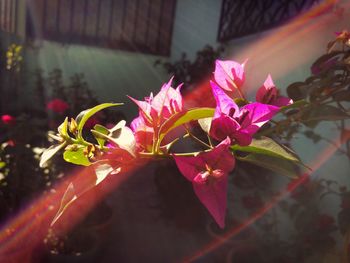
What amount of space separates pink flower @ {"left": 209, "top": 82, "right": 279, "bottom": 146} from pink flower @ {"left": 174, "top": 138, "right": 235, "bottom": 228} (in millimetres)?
18

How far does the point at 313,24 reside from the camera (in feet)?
6.03

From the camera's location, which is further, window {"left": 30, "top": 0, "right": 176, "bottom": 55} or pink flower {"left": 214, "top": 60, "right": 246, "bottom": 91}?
window {"left": 30, "top": 0, "right": 176, "bottom": 55}

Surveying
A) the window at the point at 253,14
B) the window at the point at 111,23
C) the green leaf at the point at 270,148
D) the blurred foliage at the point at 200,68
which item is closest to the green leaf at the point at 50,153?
the green leaf at the point at 270,148

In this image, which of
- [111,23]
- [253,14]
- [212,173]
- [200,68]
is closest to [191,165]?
[212,173]

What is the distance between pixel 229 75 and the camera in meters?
0.59

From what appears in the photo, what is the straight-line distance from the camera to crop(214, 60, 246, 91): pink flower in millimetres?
585

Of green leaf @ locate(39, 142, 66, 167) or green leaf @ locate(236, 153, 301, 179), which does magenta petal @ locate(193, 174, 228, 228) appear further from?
green leaf @ locate(39, 142, 66, 167)

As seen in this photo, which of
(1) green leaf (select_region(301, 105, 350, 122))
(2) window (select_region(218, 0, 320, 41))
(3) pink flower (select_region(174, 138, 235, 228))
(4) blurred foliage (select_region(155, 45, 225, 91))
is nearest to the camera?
(3) pink flower (select_region(174, 138, 235, 228))

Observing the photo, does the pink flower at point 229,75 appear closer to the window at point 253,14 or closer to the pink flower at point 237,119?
the pink flower at point 237,119

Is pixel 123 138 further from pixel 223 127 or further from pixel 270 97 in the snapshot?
pixel 270 97

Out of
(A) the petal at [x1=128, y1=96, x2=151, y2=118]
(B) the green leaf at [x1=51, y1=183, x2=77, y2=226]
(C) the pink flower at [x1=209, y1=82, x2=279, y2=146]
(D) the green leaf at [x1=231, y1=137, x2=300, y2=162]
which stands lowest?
(B) the green leaf at [x1=51, y1=183, x2=77, y2=226]

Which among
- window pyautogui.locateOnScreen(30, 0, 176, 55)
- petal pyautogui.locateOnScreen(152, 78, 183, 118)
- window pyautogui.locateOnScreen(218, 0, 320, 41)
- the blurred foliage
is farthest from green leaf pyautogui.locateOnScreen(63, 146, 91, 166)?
window pyautogui.locateOnScreen(30, 0, 176, 55)

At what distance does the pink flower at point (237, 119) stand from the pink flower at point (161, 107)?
6cm

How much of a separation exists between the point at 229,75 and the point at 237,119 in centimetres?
17
